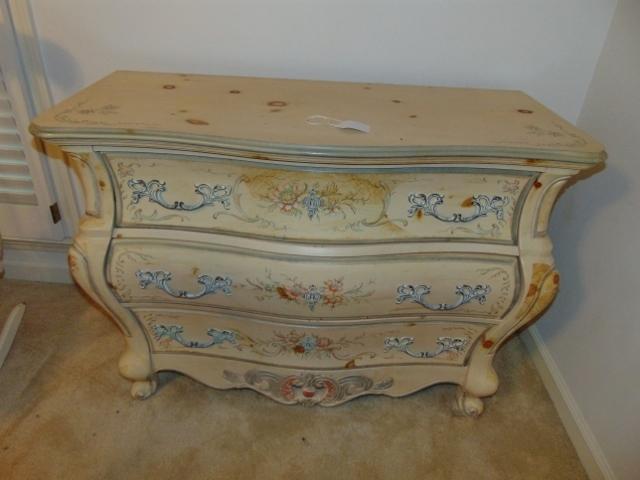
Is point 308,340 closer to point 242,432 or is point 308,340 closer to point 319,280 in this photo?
point 319,280

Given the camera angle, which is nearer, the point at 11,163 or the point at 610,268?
the point at 610,268

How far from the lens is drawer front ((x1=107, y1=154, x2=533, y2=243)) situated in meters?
0.94

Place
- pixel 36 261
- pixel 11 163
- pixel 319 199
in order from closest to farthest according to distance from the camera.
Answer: pixel 319 199 < pixel 11 163 < pixel 36 261

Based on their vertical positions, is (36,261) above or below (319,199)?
below

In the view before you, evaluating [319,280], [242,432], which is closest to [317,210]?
[319,280]

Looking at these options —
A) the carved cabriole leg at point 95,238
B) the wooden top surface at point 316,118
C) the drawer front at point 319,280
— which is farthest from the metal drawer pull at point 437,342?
the carved cabriole leg at point 95,238

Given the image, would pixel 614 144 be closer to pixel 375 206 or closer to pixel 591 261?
pixel 591 261

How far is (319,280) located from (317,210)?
151mm

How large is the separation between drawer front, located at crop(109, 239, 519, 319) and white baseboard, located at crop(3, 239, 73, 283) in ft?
2.69

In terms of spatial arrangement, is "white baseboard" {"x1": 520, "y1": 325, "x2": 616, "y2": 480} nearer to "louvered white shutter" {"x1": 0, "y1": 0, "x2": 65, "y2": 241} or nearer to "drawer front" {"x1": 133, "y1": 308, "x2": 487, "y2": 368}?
"drawer front" {"x1": 133, "y1": 308, "x2": 487, "y2": 368}

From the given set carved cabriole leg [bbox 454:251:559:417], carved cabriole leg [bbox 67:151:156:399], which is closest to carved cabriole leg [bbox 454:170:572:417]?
carved cabriole leg [bbox 454:251:559:417]

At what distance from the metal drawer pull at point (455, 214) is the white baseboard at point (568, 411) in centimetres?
67

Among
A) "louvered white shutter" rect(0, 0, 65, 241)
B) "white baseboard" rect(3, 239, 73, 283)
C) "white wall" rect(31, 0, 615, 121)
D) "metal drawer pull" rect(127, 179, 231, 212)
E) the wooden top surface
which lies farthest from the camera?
"white baseboard" rect(3, 239, 73, 283)

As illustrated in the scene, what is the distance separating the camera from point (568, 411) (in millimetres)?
1290
